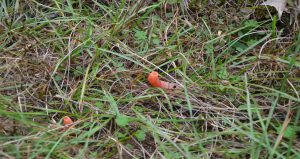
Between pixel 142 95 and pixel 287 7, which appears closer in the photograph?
pixel 142 95

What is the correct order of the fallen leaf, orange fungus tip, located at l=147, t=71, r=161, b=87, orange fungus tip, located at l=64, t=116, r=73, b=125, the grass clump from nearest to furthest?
1. the grass clump
2. orange fungus tip, located at l=64, t=116, r=73, b=125
3. orange fungus tip, located at l=147, t=71, r=161, b=87
4. the fallen leaf

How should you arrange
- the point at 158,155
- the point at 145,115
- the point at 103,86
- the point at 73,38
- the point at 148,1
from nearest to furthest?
1. the point at 158,155
2. the point at 145,115
3. the point at 103,86
4. the point at 73,38
5. the point at 148,1

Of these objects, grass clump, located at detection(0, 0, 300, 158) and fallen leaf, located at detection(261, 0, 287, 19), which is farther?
fallen leaf, located at detection(261, 0, 287, 19)

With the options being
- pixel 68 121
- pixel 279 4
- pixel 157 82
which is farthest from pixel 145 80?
pixel 279 4

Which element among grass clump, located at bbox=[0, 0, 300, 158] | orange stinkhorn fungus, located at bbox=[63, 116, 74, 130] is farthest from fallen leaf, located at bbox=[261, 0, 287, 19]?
orange stinkhorn fungus, located at bbox=[63, 116, 74, 130]

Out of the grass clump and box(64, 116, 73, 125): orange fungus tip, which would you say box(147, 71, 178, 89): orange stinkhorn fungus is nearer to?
the grass clump

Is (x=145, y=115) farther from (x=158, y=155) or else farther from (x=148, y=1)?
(x=148, y=1)

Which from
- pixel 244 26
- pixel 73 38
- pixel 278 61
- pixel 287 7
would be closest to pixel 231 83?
pixel 278 61
